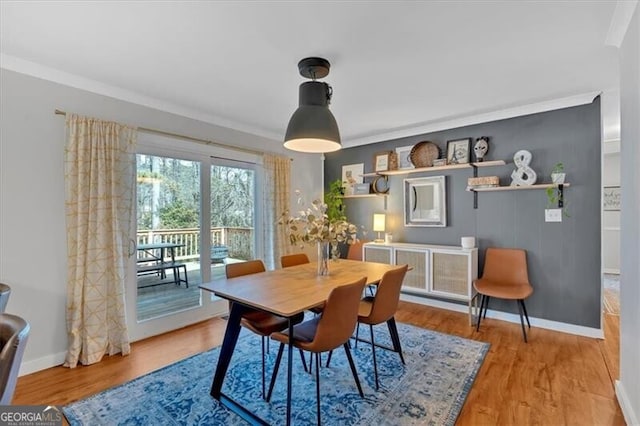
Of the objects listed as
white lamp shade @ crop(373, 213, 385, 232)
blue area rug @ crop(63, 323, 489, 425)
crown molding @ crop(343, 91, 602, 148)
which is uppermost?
crown molding @ crop(343, 91, 602, 148)

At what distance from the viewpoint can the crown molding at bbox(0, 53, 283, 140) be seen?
96.4 inches

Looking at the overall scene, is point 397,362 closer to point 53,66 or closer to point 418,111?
point 418,111

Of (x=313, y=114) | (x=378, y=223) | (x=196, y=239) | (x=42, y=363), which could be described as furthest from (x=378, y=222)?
(x=42, y=363)

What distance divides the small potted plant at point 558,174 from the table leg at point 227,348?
342cm

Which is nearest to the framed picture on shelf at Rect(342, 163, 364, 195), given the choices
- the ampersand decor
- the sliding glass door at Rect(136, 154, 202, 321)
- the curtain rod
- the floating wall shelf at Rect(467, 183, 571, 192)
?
the curtain rod

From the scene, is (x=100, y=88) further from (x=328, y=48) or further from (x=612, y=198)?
(x=612, y=198)

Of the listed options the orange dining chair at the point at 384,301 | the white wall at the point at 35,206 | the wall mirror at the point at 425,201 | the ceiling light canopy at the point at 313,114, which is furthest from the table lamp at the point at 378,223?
the white wall at the point at 35,206

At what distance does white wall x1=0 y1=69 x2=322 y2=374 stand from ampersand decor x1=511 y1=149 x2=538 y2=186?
4437mm

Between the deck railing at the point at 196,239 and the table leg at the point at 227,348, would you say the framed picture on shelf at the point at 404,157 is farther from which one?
the table leg at the point at 227,348

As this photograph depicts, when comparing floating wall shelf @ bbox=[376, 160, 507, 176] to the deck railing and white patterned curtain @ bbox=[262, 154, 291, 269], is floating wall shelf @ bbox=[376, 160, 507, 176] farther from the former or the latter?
the deck railing

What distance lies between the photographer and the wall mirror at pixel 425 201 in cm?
420

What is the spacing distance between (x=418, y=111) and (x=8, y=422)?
400cm

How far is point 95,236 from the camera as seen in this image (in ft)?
9.09

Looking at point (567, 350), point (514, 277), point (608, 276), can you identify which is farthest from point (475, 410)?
point (608, 276)
